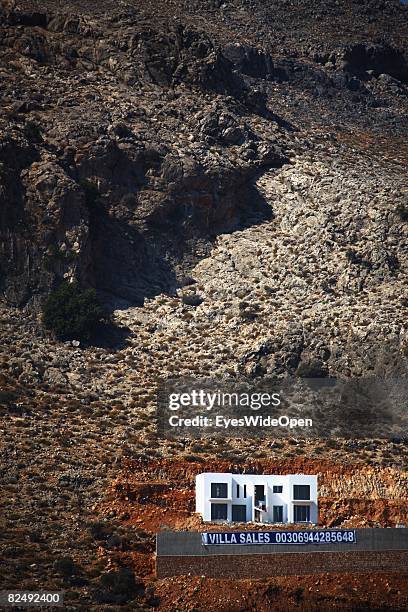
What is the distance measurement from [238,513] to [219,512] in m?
0.81

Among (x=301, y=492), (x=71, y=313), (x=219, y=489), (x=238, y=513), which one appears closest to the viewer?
(x=219, y=489)

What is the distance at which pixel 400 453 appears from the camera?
6569cm

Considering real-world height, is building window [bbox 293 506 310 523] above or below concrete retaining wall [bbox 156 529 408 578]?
above

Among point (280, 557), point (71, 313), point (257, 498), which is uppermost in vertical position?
point (71, 313)

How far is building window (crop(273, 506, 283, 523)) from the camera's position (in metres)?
60.5

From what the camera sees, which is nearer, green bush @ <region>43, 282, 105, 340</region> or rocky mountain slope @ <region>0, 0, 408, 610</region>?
rocky mountain slope @ <region>0, 0, 408, 610</region>

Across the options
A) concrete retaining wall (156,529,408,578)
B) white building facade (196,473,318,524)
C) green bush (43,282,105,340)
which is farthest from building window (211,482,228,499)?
green bush (43,282,105,340)

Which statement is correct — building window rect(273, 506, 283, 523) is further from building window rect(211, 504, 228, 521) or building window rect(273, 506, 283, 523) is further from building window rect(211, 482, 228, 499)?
building window rect(211, 482, 228, 499)

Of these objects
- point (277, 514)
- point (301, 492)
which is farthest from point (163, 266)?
point (277, 514)

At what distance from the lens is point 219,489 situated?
59.8m

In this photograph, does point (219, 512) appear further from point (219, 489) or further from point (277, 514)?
point (277, 514)

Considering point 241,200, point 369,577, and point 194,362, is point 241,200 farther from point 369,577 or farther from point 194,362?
point 369,577

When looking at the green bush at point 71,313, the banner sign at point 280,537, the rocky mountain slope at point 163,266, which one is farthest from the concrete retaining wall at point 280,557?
the green bush at point 71,313

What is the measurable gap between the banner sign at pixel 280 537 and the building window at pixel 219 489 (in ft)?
11.7
